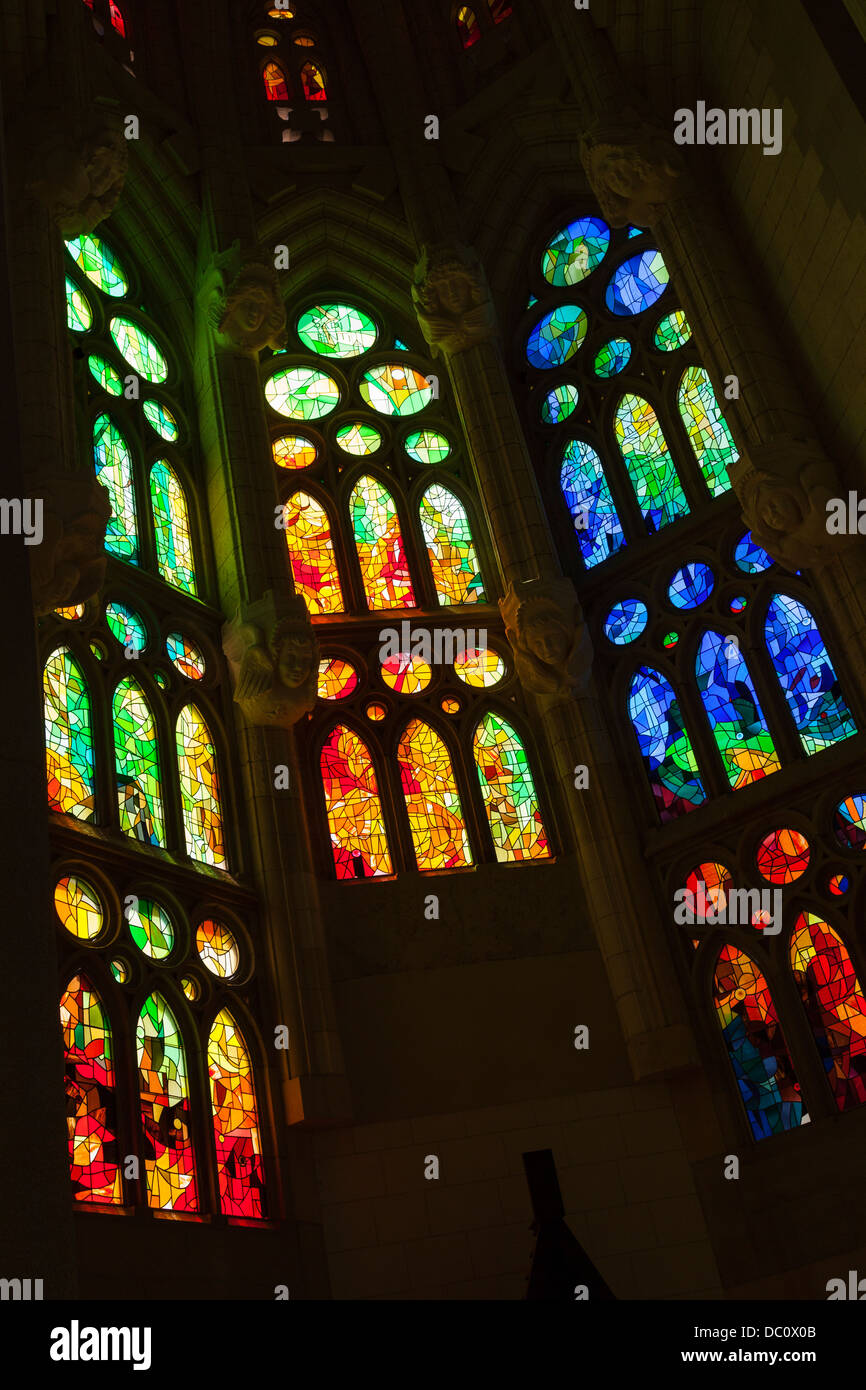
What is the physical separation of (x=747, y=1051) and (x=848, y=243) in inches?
246

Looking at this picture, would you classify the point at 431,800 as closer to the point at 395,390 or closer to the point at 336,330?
the point at 395,390

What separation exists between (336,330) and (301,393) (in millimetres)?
1047

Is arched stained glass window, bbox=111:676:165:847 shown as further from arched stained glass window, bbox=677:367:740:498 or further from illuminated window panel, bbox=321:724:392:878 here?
arched stained glass window, bbox=677:367:740:498

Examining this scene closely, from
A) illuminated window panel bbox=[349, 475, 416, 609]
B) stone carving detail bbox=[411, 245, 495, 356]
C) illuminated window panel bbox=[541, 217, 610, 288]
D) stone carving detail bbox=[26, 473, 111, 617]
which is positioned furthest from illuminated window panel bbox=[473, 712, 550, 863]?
illuminated window panel bbox=[541, 217, 610, 288]

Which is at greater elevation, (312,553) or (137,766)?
(312,553)

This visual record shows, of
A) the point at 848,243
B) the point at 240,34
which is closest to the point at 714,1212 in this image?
the point at 848,243

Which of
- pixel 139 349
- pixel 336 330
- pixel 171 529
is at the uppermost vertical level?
pixel 336 330

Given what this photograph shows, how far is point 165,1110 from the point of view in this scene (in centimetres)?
914

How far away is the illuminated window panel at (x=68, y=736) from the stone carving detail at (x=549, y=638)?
3.67 m

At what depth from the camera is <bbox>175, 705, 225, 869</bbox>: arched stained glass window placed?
10656 millimetres

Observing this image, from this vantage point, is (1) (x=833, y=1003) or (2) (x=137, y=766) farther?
(2) (x=137, y=766)

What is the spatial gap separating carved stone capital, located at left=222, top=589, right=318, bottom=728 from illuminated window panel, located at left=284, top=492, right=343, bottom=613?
1.37 metres

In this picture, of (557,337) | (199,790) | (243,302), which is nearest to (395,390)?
(557,337)
